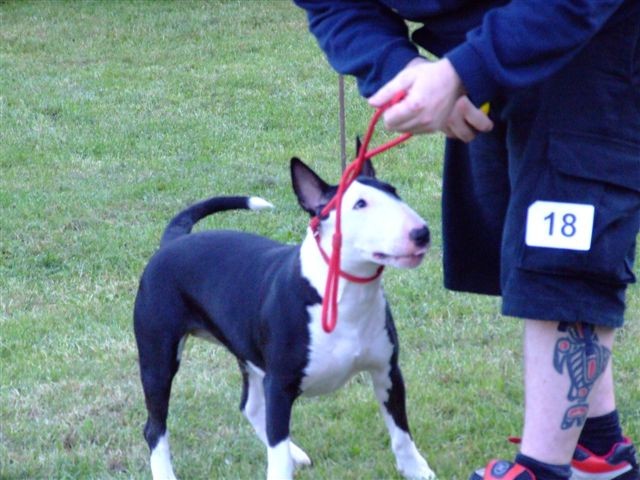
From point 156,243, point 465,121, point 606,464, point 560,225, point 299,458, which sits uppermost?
point 465,121

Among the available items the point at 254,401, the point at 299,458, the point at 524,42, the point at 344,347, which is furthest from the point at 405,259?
the point at 254,401

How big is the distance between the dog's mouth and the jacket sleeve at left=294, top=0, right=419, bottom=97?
430 millimetres

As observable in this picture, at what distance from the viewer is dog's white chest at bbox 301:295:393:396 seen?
3.46 metres

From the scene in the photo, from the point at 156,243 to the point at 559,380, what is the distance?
166 inches

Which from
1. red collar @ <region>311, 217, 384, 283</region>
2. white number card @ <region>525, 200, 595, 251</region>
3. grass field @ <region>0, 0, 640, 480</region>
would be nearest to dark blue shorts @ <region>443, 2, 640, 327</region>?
white number card @ <region>525, 200, 595, 251</region>

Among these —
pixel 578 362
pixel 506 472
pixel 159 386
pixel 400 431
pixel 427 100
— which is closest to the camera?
pixel 427 100

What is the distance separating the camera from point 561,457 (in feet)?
9.99

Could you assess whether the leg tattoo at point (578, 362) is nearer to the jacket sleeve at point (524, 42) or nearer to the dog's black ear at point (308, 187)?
the jacket sleeve at point (524, 42)

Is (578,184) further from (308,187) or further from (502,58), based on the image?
(308,187)

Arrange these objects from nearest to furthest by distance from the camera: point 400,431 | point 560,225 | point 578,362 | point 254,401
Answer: point 560,225
point 578,362
point 400,431
point 254,401

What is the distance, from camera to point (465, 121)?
9.09ft

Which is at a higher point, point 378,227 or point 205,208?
point 378,227

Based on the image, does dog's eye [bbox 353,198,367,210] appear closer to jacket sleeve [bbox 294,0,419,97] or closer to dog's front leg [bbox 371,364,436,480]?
jacket sleeve [bbox 294,0,419,97]

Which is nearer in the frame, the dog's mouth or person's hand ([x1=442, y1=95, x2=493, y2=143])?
person's hand ([x1=442, y1=95, x2=493, y2=143])
